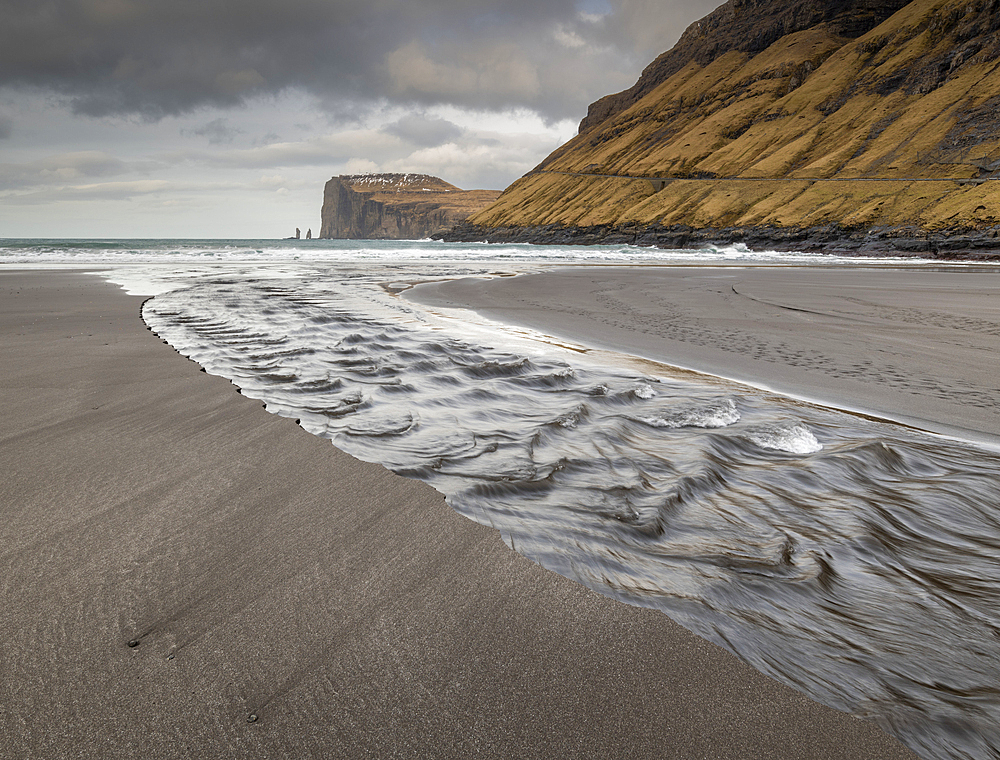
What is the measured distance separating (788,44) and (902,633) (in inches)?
4843

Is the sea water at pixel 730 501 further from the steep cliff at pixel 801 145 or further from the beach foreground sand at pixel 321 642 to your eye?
the steep cliff at pixel 801 145

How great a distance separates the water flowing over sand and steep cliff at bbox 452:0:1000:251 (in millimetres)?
34884

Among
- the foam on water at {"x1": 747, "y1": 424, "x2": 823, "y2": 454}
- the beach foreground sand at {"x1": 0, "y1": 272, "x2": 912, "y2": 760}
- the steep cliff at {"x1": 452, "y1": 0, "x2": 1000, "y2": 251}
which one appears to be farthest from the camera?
the steep cliff at {"x1": 452, "y1": 0, "x2": 1000, "y2": 251}

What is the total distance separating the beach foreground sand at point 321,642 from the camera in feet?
3.20

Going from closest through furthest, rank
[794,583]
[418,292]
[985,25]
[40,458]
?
[794,583] → [40,458] → [418,292] → [985,25]

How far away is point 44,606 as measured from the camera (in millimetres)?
1314

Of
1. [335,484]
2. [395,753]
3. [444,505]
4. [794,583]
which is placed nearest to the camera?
[395,753]

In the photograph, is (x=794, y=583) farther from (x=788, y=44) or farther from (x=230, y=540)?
(x=788, y=44)

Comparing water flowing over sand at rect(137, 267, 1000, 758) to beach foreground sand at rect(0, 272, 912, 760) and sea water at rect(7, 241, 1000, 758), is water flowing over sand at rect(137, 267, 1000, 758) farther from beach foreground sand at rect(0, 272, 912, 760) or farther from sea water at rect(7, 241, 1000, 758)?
beach foreground sand at rect(0, 272, 912, 760)

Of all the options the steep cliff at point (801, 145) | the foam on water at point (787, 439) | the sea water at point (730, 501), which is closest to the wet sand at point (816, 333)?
the sea water at point (730, 501)

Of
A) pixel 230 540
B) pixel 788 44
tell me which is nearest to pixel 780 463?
pixel 230 540

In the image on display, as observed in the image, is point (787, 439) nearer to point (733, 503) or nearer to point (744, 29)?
point (733, 503)

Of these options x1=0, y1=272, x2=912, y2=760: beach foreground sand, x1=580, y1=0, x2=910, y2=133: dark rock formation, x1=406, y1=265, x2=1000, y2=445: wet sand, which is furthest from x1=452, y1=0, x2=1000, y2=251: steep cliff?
x1=0, y1=272, x2=912, y2=760: beach foreground sand

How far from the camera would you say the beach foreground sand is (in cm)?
98
